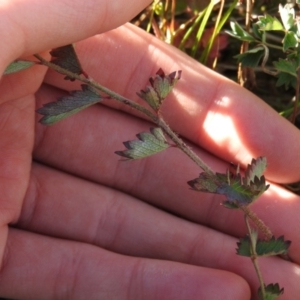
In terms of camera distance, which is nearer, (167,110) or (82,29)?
(82,29)

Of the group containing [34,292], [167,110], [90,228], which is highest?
[167,110]

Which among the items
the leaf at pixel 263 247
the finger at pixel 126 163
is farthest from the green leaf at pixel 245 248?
the finger at pixel 126 163

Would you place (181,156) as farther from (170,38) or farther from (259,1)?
(259,1)

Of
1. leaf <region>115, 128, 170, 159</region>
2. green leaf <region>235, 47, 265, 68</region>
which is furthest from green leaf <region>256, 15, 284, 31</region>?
leaf <region>115, 128, 170, 159</region>

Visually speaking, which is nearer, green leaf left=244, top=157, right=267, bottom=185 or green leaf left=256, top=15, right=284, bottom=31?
green leaf left=244, top=157, right=267, bottom=185

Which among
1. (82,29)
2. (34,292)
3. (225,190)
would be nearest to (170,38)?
(82,29)

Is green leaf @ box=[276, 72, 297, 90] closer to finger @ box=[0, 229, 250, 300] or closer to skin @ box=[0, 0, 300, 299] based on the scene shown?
skin @ box=[0, 0, 300, 299]

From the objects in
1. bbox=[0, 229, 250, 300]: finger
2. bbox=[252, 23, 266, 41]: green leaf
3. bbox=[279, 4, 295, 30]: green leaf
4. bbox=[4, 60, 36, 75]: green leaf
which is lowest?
bbox=[0, 229, 250, 300]: finger
